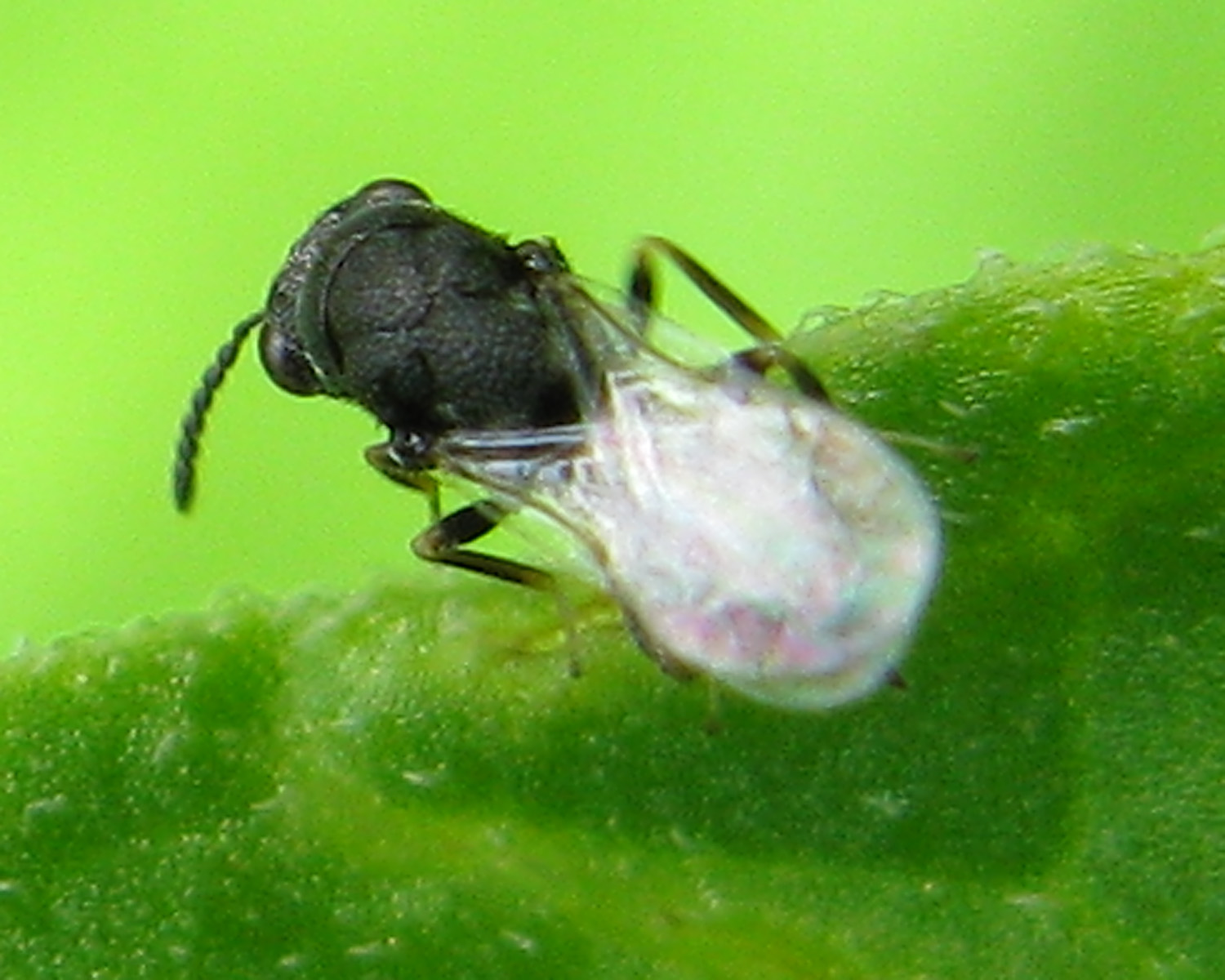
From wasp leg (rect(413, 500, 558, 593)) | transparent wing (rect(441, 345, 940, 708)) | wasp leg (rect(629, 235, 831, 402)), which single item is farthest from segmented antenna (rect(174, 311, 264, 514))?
transparent wing (rect(441, 345, 940, 708))

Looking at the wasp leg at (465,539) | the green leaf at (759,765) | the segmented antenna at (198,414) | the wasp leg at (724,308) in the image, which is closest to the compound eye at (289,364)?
the segmented antenna at (198,414)

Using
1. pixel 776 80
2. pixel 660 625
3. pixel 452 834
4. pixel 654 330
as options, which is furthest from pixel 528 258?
pixel 452 834

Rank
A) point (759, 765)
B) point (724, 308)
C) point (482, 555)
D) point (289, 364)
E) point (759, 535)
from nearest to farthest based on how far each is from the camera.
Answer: point (759, 765)
point (759, 535)
point (482, 555)
point (724, 308)
point (289, 364)

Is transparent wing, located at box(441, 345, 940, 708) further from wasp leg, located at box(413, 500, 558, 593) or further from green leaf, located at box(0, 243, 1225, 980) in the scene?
wasp leg, located at box(413, 500, 558, 593)

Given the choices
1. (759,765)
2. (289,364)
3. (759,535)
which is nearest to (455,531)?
(289,364)

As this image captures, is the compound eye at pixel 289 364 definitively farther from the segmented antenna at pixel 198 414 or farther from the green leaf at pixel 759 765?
the green leaf at pixel 759 765

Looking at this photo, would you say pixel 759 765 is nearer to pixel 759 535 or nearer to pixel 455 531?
pixel 759 535

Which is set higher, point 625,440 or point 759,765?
point 625,440
